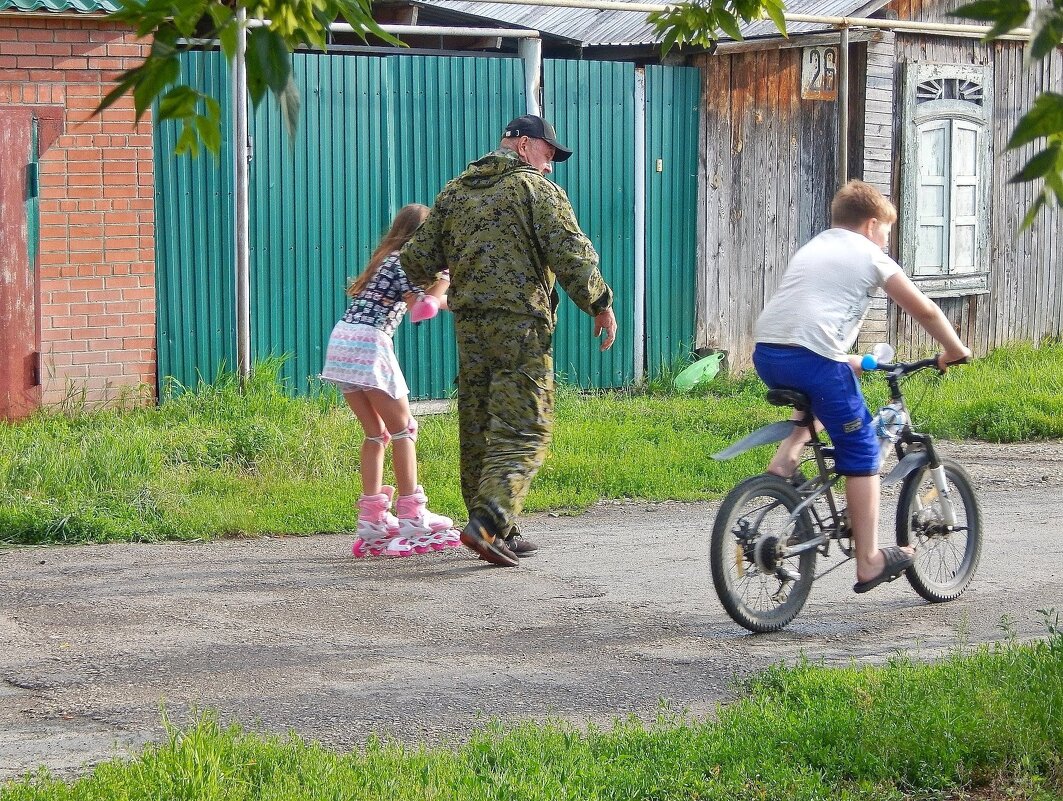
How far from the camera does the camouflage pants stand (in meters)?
6.50

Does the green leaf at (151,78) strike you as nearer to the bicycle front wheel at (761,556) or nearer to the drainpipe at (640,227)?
the bicycle front wheel at (761,556)

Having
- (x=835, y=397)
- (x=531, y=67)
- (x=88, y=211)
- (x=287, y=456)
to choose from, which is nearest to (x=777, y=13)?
(x=835, y=397)

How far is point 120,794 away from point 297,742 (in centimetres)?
56

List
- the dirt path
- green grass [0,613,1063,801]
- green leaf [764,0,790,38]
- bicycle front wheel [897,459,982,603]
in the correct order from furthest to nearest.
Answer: bicycle front wheel [897,459,982,603] < the dirt path < green leaf [764,0,790,38] < green grass [0,613,1063,801]

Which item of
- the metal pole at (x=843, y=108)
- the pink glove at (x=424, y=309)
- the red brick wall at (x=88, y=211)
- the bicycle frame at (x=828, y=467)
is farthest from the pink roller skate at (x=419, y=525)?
the metal pole at (x=843, y=108)

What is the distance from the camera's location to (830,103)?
12.1 meters

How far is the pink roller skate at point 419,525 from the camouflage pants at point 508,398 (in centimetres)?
35

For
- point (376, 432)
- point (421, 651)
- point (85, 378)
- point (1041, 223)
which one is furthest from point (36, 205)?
point (1041, 223)

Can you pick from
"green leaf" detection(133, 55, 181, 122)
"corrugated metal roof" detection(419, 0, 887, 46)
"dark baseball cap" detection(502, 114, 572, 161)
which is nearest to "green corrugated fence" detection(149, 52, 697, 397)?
"corrugated metal roof" detection(419, 0, 887, 46)

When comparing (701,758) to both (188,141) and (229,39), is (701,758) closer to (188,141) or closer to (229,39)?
(188,141)

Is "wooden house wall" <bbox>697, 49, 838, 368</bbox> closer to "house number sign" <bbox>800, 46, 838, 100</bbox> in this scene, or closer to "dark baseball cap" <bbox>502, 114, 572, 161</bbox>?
"house number sign" <bbox>800, 46, 838, 100</bbox>

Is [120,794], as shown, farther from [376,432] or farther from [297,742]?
[376,432]

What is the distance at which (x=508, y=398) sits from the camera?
657 cm

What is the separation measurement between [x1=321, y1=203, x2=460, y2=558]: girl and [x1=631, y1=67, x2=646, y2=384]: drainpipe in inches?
178
